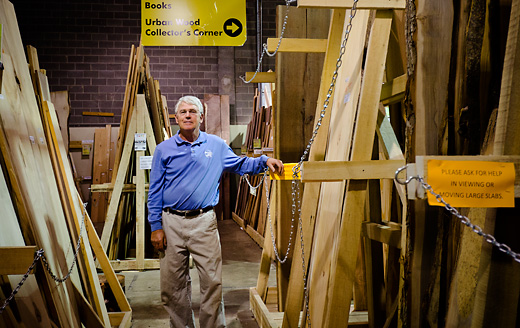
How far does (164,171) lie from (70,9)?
9.28 metres

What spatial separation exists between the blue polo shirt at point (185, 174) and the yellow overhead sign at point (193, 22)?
3876 mm

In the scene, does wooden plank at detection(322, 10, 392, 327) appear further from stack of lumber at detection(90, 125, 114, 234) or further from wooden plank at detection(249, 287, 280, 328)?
stack of lumber at detection(90, 125, 114, 234)

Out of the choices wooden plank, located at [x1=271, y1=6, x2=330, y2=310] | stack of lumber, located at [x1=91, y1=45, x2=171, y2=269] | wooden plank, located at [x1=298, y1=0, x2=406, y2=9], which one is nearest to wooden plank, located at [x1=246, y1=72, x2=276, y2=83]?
wooden plank, located at [x1=271, y1=6, x2=330, y2=310]

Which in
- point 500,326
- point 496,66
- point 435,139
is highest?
point 496,66

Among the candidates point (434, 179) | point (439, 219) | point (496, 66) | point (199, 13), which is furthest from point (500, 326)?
point (199, 13)

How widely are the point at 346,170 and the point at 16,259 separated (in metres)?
1.44

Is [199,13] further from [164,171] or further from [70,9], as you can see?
[70,9]

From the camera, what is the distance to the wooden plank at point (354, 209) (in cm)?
210

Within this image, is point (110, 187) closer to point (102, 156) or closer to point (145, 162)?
point (145, 162)

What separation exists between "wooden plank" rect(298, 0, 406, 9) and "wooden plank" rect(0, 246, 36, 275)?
5.14 feet

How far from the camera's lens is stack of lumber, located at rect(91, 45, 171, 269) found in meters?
5.67

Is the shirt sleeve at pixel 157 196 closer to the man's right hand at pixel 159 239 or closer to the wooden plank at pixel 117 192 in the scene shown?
the man's right hand at pixel 159 239

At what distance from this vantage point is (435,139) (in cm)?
179

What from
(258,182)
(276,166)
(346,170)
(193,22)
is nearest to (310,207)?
(276,166)
